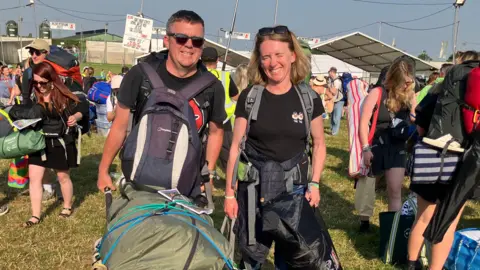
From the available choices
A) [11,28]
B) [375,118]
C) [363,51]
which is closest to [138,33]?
[375,118]

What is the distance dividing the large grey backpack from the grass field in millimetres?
2279

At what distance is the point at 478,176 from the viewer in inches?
122

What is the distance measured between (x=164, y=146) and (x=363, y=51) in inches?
1006

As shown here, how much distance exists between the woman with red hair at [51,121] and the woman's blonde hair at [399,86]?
3.76 m

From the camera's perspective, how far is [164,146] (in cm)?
270

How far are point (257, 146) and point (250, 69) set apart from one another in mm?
600

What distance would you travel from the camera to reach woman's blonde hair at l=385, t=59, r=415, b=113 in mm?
4816

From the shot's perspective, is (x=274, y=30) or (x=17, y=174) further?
(x=17, y=174)

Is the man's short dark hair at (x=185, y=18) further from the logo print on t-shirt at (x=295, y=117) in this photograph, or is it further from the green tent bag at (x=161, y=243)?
the green tent bag at (x=161, y=243)

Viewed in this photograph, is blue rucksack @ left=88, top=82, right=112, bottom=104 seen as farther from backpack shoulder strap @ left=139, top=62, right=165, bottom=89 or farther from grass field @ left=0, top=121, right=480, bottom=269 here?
backpack shoulder strap @ left=139, top=62, right=165, bottom=89

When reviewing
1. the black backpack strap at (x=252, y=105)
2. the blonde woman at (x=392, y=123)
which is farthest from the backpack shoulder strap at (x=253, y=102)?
the blonde woman at (x=392, y=123)

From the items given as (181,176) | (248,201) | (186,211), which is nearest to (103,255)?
(186,211)

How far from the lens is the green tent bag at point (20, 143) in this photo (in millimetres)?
5297

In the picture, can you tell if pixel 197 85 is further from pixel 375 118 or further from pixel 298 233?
pixel 375 118
